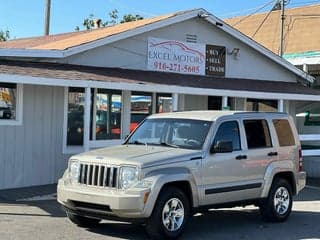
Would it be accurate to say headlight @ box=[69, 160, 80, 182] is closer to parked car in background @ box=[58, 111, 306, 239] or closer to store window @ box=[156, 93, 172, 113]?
parked car in background @ box=[58, 111, 306, 239]

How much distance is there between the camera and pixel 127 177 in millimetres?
8367

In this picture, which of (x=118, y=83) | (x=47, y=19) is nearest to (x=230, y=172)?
(x=118, y=83)

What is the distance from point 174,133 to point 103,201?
1898mm

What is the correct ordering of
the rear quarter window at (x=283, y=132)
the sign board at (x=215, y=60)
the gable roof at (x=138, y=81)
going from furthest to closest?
the sign board at (x=215, y=60) → the gable roof at (x=138, y=81) → the rear quarter window at (x=283, y=132)

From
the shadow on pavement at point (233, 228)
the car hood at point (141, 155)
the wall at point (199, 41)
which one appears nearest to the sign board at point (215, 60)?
the wall at point (199, 41)

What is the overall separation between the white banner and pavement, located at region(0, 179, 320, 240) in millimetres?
6599

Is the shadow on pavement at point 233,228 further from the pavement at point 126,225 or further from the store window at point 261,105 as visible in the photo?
the store window at point 261,105

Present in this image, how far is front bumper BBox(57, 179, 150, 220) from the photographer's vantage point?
816 centimetres

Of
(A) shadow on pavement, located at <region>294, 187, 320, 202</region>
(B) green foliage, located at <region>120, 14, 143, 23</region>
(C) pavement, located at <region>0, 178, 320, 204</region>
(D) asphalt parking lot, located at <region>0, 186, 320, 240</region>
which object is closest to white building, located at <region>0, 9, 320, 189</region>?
(C) pavement, located at <region>0, 178, 320, 204</region>

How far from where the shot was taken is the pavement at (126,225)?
29.1ft

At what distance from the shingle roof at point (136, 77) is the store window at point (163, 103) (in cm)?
69

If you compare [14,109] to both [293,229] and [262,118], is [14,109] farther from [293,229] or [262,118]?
[293,229]

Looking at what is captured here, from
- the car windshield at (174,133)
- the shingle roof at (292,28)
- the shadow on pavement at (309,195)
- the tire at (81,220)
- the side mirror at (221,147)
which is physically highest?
the shingle roof at (292,28)

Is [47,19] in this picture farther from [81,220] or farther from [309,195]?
[81,220]
